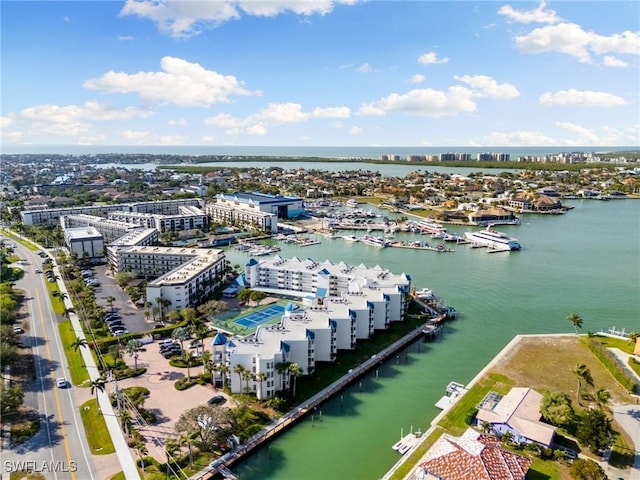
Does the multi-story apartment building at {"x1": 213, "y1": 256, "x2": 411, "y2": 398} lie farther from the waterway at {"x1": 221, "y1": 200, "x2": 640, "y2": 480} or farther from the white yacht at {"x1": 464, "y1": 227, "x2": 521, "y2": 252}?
the white yacht at {"x1": 464, "y1": 227, "x2": 521, "y2": 252}

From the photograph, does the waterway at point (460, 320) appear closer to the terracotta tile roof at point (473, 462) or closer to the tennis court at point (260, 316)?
the terracotta tile roof at point (473, 462)

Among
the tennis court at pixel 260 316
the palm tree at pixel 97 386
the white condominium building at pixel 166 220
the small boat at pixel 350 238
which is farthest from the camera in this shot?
the small boat at pixel 350 238

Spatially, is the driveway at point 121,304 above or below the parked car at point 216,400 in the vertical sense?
above

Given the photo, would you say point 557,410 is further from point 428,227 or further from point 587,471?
point 428,227

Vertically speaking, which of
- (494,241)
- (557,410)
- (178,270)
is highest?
(178,270)

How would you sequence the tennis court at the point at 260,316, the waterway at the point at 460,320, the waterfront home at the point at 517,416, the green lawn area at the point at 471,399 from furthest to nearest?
the tennis court at the point at 260,316 → the green lawn area at the point at 471,399 → the waterway at the point at 460,320 → the waterfront home at the point at 517,416

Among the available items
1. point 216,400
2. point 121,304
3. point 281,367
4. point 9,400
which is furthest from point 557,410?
point 121,304

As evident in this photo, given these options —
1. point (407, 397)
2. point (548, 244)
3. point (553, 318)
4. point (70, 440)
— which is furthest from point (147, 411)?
point (548, 244)

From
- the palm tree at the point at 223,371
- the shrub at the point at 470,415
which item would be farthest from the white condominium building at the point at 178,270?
the shrub at the point at 470,415
